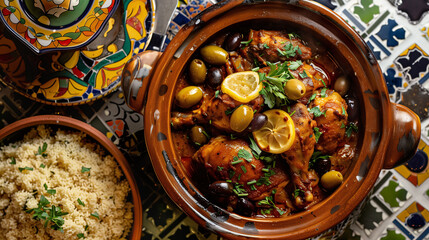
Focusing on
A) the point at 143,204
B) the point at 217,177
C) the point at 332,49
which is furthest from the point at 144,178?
the point at 332,49

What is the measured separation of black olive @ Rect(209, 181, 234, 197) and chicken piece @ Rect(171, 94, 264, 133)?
280 mm

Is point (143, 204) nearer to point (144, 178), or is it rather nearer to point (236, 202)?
point (144, 178)

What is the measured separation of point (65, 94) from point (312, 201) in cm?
161

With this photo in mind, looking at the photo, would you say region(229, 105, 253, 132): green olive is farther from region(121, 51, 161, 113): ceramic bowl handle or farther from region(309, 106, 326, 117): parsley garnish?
region(121, 51, 161, 113): ceramic bowl handle

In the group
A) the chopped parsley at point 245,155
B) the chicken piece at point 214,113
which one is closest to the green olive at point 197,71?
the chicken piece at point 214,113

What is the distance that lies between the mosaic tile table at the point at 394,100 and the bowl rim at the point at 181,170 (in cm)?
54

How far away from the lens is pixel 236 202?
2.11m

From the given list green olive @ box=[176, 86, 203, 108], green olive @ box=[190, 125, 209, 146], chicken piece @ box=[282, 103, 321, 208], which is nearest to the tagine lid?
green olive @ box=[176, 86, 203, 108]

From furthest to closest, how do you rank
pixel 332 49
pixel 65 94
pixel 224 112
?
pixel 65 94 < pixel 332 49 < pixel 224 112

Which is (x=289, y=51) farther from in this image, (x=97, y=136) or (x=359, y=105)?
(x=97, y=136)

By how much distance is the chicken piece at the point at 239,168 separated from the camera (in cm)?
209

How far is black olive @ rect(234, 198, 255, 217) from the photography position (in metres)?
2.09

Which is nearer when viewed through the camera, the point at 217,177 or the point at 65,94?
the point at 217,177

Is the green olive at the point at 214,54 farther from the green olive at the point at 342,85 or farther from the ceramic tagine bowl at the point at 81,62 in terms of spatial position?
the green olive at the point at 342,85
